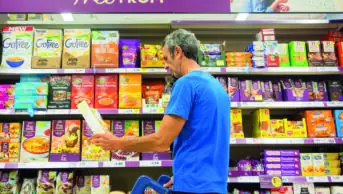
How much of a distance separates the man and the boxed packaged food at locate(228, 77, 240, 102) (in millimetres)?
1905

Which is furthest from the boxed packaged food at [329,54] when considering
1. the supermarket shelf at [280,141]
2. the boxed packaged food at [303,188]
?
the boxed packaged food at [303,188]

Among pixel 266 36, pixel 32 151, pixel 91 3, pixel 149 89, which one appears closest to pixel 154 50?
pixel 149 89

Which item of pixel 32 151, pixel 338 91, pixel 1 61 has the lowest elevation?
pixel 32 151

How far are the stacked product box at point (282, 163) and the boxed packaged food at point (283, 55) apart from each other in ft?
3.16

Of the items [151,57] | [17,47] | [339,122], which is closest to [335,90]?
[339,122]

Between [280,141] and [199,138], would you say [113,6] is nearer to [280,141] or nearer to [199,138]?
[199,138]

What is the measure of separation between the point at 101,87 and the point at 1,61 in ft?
3.80

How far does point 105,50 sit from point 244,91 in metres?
1.55

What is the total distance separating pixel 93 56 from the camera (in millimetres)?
3543

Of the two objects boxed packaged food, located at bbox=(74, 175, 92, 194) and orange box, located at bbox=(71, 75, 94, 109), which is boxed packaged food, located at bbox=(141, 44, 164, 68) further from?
boxed packaged food, located at bbox=(74, 175, 92, 194)

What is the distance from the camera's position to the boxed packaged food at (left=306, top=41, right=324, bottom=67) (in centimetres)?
369

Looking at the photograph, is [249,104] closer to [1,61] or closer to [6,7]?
[6,7]

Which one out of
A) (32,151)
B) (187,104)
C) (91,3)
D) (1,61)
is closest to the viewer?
(187,104)

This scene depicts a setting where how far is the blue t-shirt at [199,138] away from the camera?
62.7 inches
